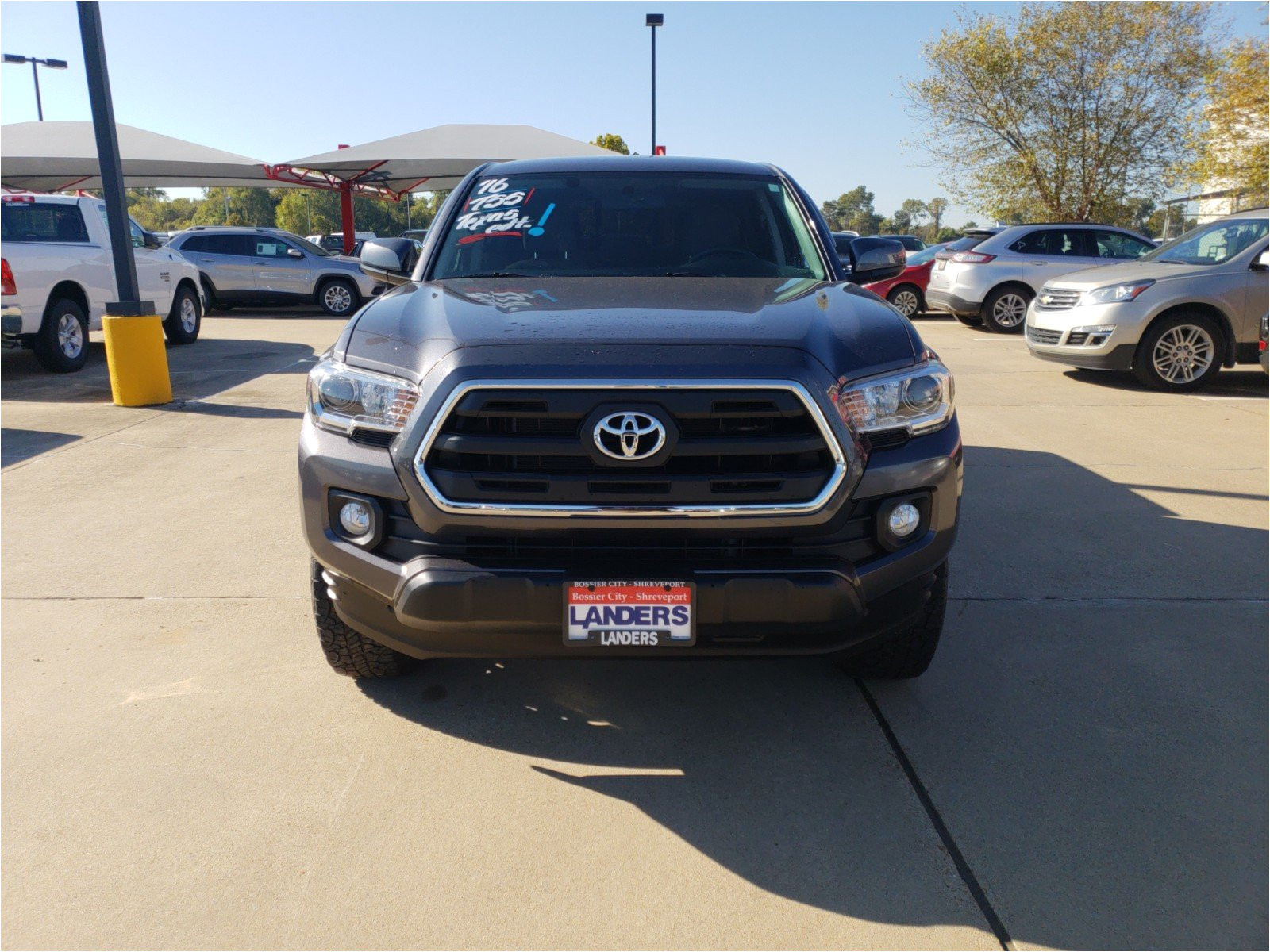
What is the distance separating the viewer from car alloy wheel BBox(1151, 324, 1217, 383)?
9172mm

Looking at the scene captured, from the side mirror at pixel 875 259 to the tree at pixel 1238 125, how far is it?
20.6 m

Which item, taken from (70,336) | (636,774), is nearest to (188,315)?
(70,336)

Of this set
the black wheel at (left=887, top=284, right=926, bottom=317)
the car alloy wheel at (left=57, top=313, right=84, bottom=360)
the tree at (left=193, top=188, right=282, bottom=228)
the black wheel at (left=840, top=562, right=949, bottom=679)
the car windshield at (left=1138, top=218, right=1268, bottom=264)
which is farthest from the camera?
the tree at (left=193, top=188, right=282, bottom=228)

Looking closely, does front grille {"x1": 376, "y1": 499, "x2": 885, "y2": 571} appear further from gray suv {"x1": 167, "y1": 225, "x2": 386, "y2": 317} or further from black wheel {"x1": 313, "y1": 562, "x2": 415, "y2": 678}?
gray suv {"x1": 167, "y1": 225, "x2": 386, "y2": 317}

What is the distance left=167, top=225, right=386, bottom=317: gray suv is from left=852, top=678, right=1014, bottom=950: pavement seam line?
16.6 metres

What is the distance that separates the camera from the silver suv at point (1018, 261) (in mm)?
14234

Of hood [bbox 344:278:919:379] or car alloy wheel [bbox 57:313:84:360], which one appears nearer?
hood [bbox 344:278:919:379]

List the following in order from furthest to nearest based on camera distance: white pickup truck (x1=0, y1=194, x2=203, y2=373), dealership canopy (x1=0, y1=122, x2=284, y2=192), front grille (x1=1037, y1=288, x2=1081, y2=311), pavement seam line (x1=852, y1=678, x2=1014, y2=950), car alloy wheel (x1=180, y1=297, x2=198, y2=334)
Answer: dealership canopy (x1=0, y1=122, x2=284, y2=192) → car alloy wheel (x1=180, y1=297, x2=198, y2=334) → front grille (x1=1037, y1=288, x2=1081, y2=311) → white pickup truck (x1=0, y1=194, x2=203, y2=373) → pavement seam line (x1=852, y1=678, x2=1014, y2=950)

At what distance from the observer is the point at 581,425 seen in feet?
8.31

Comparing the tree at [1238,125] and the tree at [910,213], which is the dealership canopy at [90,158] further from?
the tree at [910,213]

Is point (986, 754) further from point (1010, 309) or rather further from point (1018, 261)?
point (1010, 309)

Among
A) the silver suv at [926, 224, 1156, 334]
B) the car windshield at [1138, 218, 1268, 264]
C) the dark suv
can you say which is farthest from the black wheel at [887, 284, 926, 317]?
the dark suv

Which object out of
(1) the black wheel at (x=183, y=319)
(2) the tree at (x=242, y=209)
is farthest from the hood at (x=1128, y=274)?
(2) the tree at (x=242, y=209)

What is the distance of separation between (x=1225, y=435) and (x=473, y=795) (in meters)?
6.71
